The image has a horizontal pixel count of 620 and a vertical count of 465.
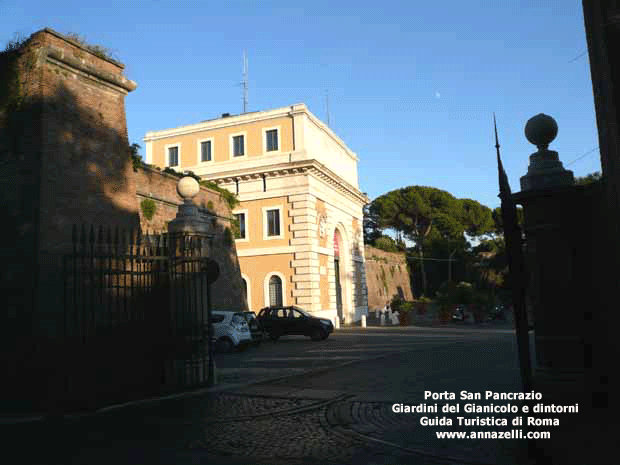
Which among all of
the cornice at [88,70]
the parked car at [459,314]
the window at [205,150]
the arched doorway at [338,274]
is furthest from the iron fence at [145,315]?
the arched doorway at [338,274]

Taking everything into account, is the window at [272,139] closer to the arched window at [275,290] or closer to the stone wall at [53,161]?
the arched window at [275,290]

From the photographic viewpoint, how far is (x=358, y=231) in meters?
40.9

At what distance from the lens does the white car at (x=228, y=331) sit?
683 inches

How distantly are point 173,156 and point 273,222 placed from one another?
909cm

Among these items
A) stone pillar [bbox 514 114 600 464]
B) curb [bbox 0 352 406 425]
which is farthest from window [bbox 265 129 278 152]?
stone pillar [bbox 514 114 600 464]

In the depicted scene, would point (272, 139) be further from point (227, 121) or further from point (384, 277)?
point (384, 277)

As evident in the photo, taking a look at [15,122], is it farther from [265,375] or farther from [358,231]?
[358,231]

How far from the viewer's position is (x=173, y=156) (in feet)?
116

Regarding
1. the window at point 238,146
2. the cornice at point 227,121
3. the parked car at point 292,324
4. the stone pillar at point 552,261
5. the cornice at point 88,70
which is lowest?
the parked car at point 292,324

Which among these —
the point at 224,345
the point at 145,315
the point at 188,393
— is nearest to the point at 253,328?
the point at 224,345

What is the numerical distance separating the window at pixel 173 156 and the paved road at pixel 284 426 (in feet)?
86.6

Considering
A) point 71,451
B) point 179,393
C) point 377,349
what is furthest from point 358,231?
point 71,451

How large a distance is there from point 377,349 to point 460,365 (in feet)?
17.5

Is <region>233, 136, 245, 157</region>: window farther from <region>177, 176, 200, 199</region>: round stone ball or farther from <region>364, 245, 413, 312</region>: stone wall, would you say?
<region>177, 176, 200, 199</region>: round stone ball
